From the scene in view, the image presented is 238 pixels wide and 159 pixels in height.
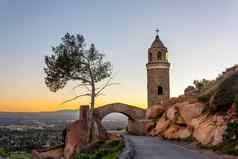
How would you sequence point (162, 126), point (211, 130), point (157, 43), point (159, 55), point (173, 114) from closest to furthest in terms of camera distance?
point (211, 130)
point (173, 114)
point (162, 126)
point (159, 55)
point (157, 43)

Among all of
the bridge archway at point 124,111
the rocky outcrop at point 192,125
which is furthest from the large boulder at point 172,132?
the bridge archway at point 124,111

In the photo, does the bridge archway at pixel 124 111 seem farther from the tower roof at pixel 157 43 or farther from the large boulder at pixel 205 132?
Answer: the large boulder at pixel 205 132

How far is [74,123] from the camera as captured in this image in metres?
37.3

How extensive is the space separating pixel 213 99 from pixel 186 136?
12.7ft

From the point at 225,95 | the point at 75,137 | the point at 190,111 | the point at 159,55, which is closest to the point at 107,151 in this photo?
the point at 190,111

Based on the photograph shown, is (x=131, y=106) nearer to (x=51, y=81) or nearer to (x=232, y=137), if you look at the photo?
(x=51, y=81)

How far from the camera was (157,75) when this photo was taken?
45.0 metres

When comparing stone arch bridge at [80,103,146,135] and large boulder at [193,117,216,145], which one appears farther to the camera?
stone arch bridge at [80,103,146,135]

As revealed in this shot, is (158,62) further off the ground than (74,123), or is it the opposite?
(158,62)

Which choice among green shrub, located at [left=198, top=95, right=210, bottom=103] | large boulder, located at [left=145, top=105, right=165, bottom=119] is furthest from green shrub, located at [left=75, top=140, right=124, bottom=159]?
large boulder, located at [left=145, top=105, right=165, bottom=119]

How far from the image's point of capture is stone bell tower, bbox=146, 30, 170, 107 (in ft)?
146

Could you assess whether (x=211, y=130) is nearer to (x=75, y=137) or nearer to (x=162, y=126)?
(x=162, y=126)

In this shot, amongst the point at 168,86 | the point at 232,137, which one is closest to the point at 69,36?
the point at 168,86

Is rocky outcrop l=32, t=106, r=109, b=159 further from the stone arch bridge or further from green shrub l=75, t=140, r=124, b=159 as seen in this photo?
green shrub l=75, t=140, r=124, b=159
